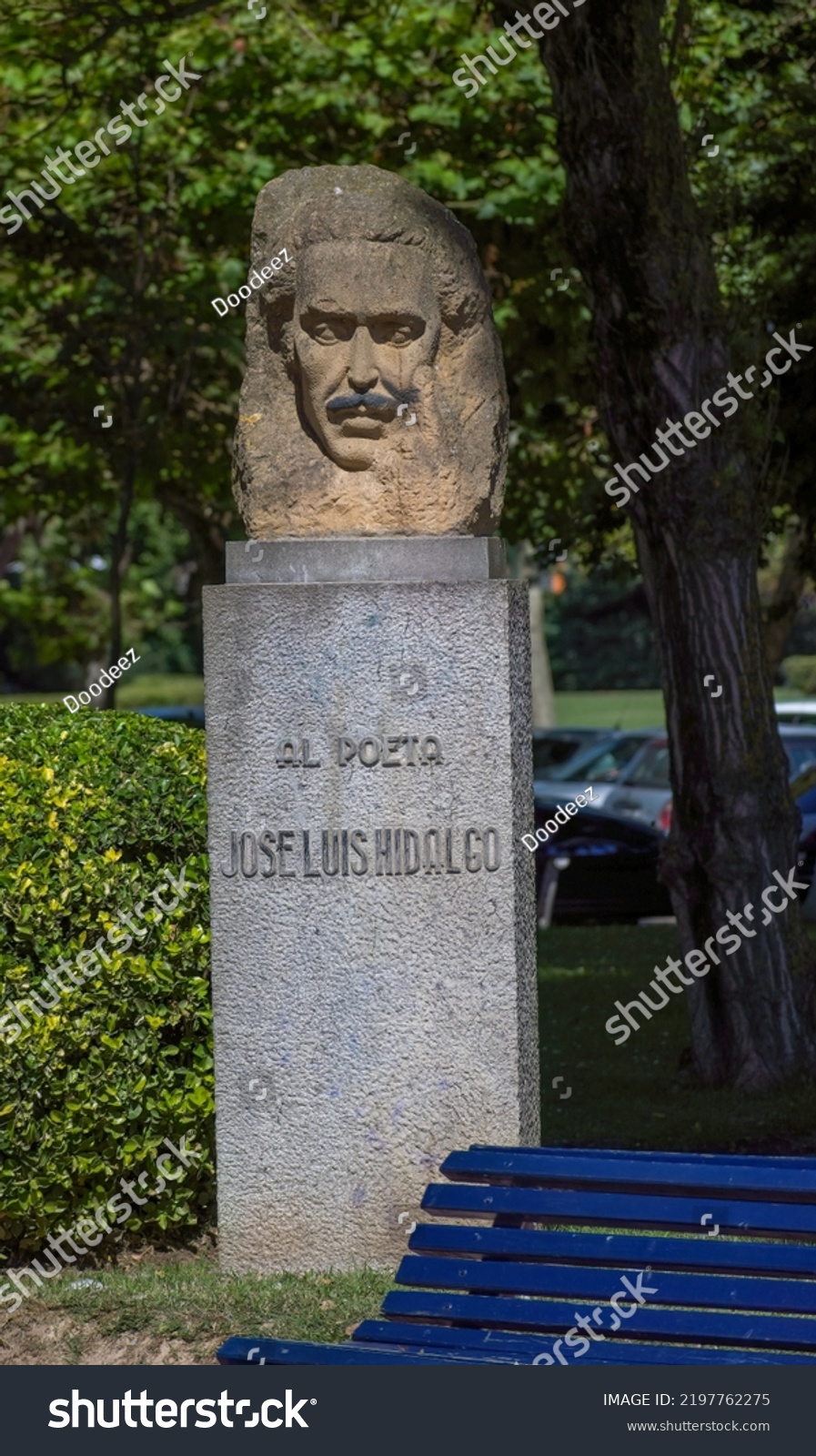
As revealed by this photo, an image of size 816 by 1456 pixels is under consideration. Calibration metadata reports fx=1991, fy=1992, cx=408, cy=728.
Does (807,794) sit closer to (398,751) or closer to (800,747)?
(800,747)

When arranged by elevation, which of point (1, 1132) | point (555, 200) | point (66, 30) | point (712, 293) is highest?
point (66, 30)

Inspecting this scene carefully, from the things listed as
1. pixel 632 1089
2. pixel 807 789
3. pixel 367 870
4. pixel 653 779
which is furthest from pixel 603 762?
pixel 367 870

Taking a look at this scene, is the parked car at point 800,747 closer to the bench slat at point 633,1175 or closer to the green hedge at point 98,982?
the green hedge at point 98,982

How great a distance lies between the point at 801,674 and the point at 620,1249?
5098cm

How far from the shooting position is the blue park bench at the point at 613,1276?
4.21 m

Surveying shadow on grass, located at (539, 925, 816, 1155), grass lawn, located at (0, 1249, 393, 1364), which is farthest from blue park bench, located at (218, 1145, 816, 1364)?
shadow on grass, located at (539, 925, 816, 1155)

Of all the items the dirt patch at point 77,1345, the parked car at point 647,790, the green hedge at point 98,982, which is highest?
the parked car at point 647,790

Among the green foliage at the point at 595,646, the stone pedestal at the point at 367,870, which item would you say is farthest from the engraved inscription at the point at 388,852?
the green foliage at the point at 595,646

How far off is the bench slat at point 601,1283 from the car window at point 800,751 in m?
15.5

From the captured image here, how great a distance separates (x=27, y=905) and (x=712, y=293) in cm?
497

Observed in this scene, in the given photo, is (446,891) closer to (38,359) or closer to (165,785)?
(165,785)

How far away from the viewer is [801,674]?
54.3 metres

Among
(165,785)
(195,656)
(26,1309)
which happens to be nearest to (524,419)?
(165,785)

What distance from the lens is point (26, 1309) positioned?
587cm
